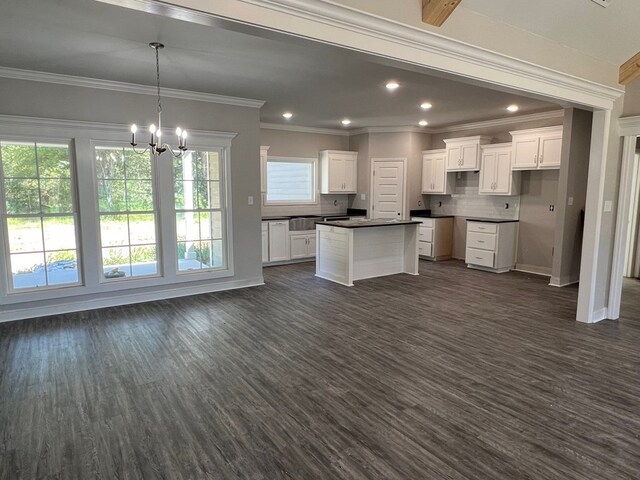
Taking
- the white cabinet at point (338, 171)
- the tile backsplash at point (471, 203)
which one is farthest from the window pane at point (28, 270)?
the tile backsplash at point (471, 203)

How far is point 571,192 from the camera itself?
582 cm

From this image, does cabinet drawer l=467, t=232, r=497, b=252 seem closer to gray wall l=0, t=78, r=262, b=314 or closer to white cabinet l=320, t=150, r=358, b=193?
white cabinet l=320, t=150, r=358, b=193

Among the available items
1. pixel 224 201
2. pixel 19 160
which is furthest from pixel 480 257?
pixel 19 160

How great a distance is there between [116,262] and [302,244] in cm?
366

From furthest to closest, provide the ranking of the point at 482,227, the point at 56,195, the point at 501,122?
1. the point at 501,122
2. the point at 482,227
3. the point at 56,195

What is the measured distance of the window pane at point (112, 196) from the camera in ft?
16.0

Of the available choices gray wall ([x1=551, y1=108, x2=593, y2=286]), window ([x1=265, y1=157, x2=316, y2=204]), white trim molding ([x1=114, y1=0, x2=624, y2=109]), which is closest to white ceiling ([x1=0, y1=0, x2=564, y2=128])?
white trim molding ([x1=114, y1=0, x2=624, y2=109])

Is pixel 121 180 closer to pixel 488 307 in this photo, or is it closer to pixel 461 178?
pixel 488 307

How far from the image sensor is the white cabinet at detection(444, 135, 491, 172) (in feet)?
23.8

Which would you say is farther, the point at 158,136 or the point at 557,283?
the point at 557,283

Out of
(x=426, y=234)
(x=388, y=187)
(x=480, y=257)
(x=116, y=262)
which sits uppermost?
(x=388, y=187)

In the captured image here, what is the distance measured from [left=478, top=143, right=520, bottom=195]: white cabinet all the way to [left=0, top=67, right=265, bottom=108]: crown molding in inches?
165

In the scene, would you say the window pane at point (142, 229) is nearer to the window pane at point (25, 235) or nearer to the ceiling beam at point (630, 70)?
the window pane at point (25, 235)

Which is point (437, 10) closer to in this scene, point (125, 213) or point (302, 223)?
point (125, 213)
